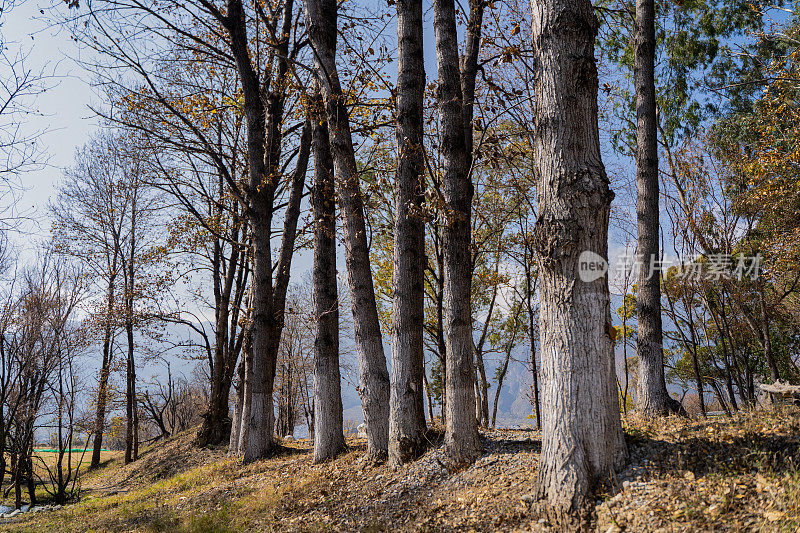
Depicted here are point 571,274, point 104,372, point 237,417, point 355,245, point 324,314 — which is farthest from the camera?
point 104,372

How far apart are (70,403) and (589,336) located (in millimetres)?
15421

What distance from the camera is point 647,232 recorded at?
7.33 meters

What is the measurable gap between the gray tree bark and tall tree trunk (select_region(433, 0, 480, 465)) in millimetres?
3109

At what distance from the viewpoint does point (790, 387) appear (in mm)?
6523

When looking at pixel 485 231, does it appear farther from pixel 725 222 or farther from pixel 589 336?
pixel 589 336

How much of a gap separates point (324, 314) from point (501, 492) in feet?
13.7

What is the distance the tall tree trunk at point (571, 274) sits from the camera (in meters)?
3.62

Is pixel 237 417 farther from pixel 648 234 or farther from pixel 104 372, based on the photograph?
pixel 648 234

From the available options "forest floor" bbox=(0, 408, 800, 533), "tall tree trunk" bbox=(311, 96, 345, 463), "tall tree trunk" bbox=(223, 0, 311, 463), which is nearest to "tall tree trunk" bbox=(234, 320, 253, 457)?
"tall tree trunk" bbox=(223, 0, 311, 463)

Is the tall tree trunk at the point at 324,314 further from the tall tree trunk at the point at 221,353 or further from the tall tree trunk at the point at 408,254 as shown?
the tall tree trunk at the point at 221,353

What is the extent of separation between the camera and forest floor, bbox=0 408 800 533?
319cm

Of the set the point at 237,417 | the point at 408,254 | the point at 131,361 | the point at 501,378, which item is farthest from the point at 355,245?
the point at 131,361

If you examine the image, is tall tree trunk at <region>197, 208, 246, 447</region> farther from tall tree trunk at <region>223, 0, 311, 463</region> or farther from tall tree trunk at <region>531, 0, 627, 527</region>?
tall tree trunk at <region>531, 0, 627, 527</region>

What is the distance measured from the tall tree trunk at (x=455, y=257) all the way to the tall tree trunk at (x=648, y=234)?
123 inches
